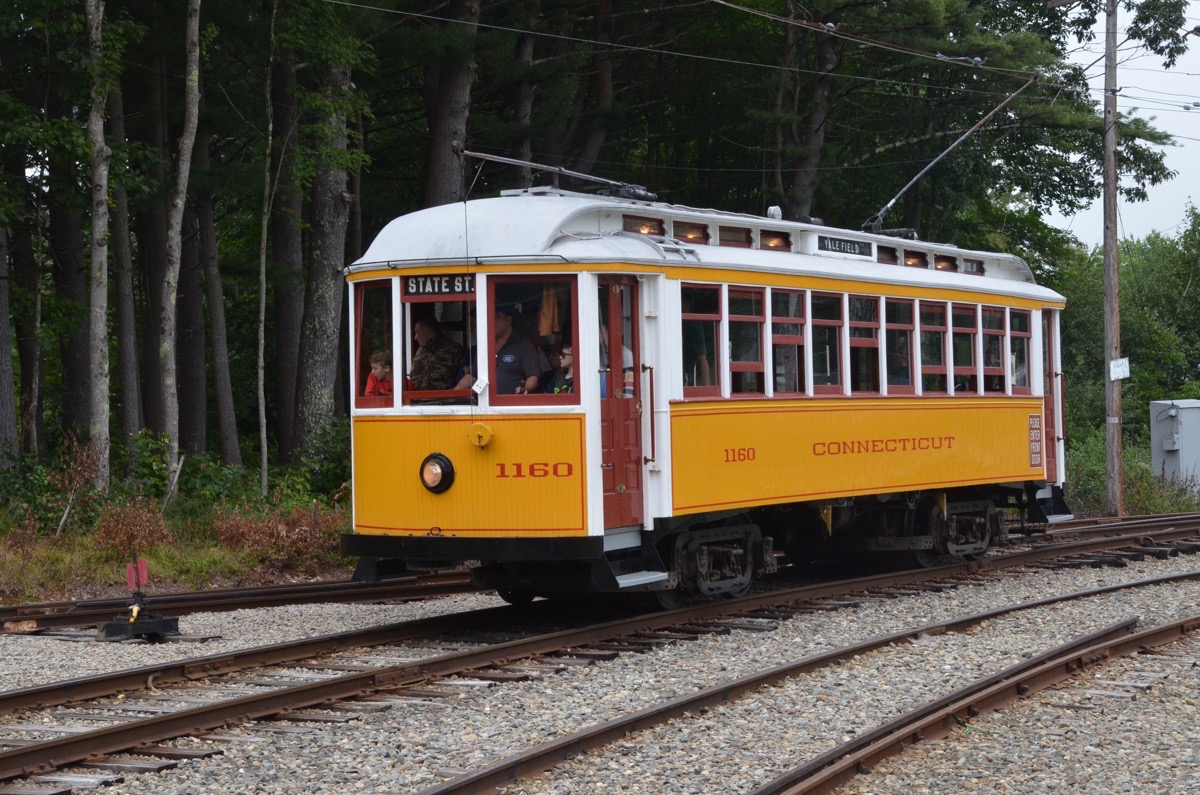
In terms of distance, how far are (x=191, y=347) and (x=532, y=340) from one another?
20549mm

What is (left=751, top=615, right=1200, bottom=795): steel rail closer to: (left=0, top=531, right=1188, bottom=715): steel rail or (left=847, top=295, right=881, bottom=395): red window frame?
(left=0, top=531, right=1188, bottom=715): steel rail

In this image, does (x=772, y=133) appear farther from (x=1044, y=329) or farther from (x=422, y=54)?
(x=1044, y=329)

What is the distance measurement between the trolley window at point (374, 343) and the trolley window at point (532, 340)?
0.87 m

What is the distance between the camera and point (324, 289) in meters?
23.4

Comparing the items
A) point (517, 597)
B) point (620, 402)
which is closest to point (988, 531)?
point (517, 597)

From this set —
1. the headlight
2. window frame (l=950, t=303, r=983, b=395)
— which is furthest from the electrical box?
the headlight

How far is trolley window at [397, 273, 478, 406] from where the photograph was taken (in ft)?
36.8

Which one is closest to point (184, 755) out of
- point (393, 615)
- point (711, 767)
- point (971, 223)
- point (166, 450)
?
point (711, 767)

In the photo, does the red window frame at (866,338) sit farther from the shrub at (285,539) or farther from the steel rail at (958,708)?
the shrub at (285,539)

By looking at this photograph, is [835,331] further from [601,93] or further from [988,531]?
[601,93]

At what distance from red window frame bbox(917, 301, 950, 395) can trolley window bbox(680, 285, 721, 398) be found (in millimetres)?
3504

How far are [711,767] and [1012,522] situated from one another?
49.7 ft

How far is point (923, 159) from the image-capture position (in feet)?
122

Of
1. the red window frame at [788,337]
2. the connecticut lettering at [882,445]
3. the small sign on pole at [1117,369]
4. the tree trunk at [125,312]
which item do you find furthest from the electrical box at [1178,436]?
the tree trunk at [125,312]
